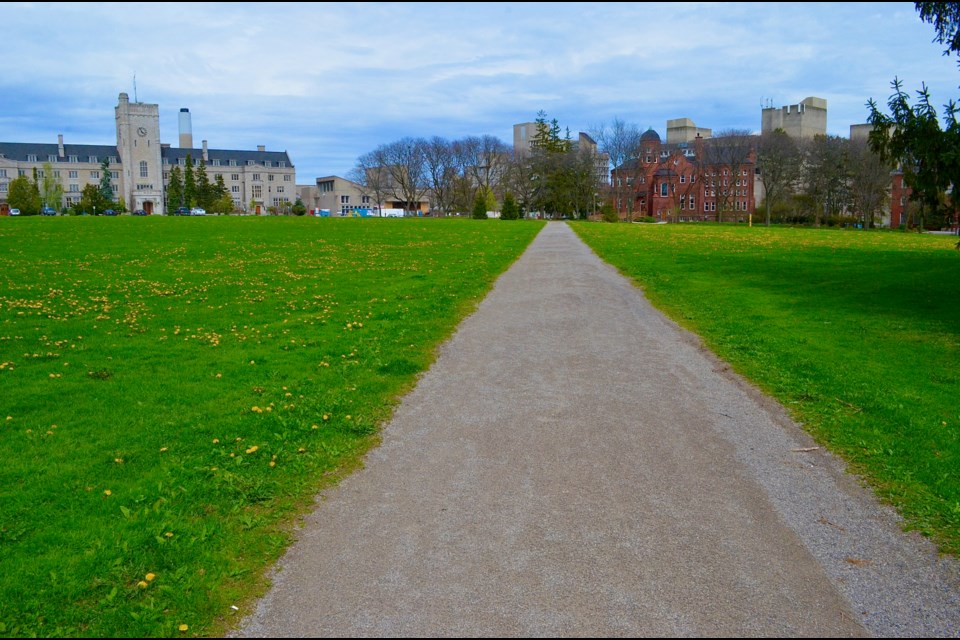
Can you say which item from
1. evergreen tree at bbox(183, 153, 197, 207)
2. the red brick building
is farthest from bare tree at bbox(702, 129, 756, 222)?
evergreen tree at bbox(183, 153, 197, 207)

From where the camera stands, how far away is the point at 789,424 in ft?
23.9

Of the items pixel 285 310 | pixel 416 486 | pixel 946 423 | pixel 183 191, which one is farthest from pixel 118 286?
pixel 183 191

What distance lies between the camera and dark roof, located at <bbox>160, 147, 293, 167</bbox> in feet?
480

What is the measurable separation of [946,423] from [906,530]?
2975 millimetres

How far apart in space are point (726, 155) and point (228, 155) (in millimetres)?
103278

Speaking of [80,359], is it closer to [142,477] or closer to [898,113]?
[142,477]

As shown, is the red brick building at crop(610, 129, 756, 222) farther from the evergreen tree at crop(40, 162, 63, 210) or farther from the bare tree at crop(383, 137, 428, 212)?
the evergreen tree at crop(40, 162, 63, 210)

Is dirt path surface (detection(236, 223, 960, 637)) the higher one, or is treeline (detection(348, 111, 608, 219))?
Answer: treeline (detection(348, 111, 608, 219))

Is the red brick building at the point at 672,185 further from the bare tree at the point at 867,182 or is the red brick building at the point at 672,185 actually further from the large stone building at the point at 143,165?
the large stone building at the point at 143,165

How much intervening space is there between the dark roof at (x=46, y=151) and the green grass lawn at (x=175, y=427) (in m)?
140

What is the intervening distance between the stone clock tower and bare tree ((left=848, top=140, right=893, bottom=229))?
116 meters

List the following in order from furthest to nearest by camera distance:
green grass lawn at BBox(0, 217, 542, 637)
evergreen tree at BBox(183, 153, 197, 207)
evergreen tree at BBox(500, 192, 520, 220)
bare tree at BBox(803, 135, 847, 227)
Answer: evergreen tree at BBox(183, 153, 197, 207) < evergreen tree at BBox(500, 192, 520, 220) < bare tree at BBox(803, 135, 847, 227) < green grass lawn at BBox(0, 217, 542, 637)

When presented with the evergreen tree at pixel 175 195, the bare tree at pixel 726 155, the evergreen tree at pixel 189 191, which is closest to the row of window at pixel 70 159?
the evergreen tree at pixel 175 195

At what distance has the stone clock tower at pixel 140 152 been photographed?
433ft
